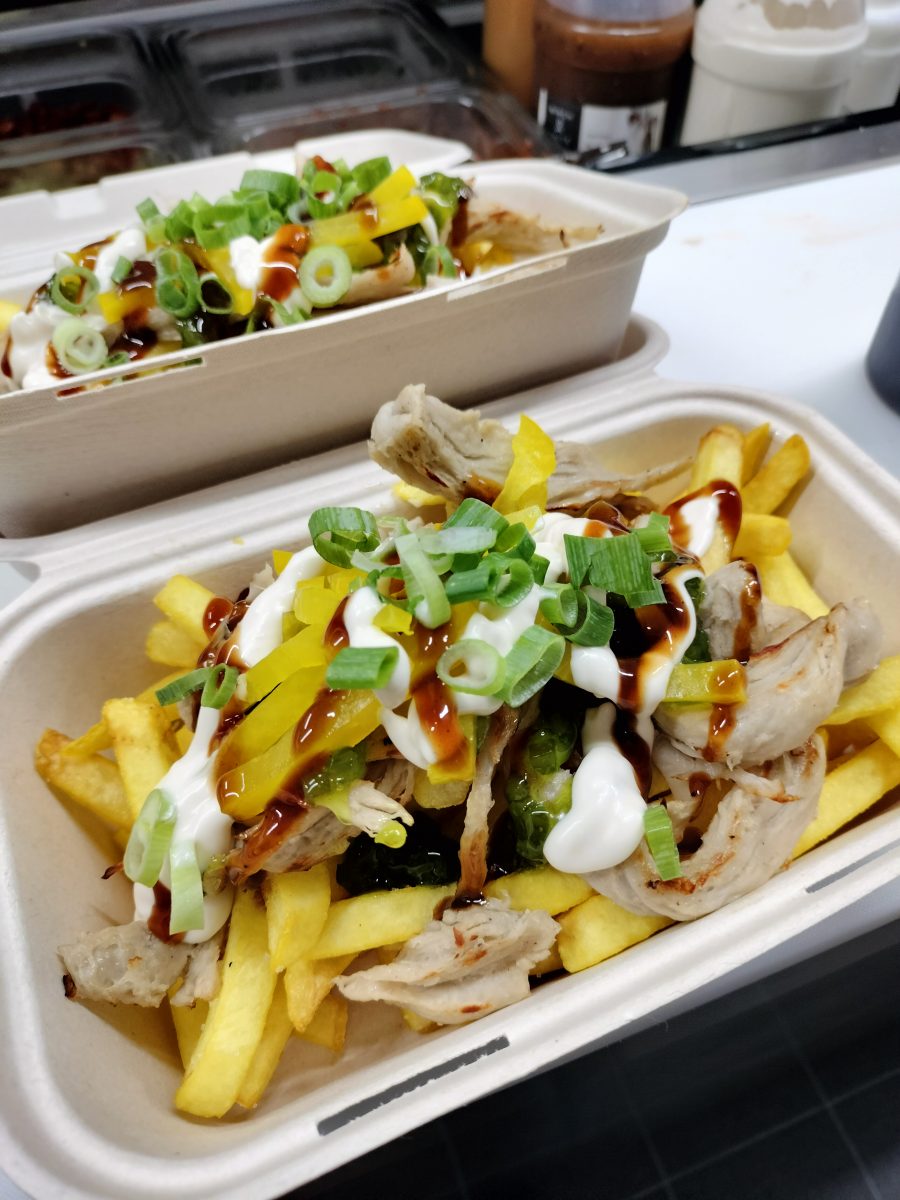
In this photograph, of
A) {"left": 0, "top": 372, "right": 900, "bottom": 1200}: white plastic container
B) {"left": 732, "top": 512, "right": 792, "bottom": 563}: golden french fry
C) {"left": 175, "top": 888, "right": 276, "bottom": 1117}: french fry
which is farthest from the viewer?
{"left": 732, "top": 512, "right": 792, "bottom": 563}: golden french fry

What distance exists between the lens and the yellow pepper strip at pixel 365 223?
2203mm

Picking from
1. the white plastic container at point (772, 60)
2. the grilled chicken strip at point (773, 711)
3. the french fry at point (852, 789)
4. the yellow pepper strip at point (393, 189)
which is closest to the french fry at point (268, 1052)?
the grilled chicken strip at point (773, 711)

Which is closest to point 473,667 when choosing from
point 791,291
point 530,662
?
point 530,662

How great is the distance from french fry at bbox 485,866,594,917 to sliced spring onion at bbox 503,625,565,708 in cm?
31

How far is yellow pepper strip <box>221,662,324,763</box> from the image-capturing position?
4.26ft

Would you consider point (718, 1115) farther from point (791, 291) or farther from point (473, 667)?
point (791, 291)

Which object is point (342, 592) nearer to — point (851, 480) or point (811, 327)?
point (851, 480)

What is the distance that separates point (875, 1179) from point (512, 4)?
4187 mm

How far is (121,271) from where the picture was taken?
2195 mm

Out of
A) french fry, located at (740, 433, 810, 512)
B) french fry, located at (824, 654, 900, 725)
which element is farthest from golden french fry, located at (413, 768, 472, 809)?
french fry, located at (740, 433, 810, 512)

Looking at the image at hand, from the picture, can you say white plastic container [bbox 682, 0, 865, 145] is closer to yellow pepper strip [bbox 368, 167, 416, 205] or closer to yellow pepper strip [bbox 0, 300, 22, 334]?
yellow pepper strip [bbox 368, 167, 416, 205]

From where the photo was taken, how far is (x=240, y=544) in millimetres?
1811

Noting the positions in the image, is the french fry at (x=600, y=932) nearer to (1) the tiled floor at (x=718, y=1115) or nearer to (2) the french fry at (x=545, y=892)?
(2) the french fry at (x=545, y=892)

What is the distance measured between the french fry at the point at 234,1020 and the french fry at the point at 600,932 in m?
0.47
